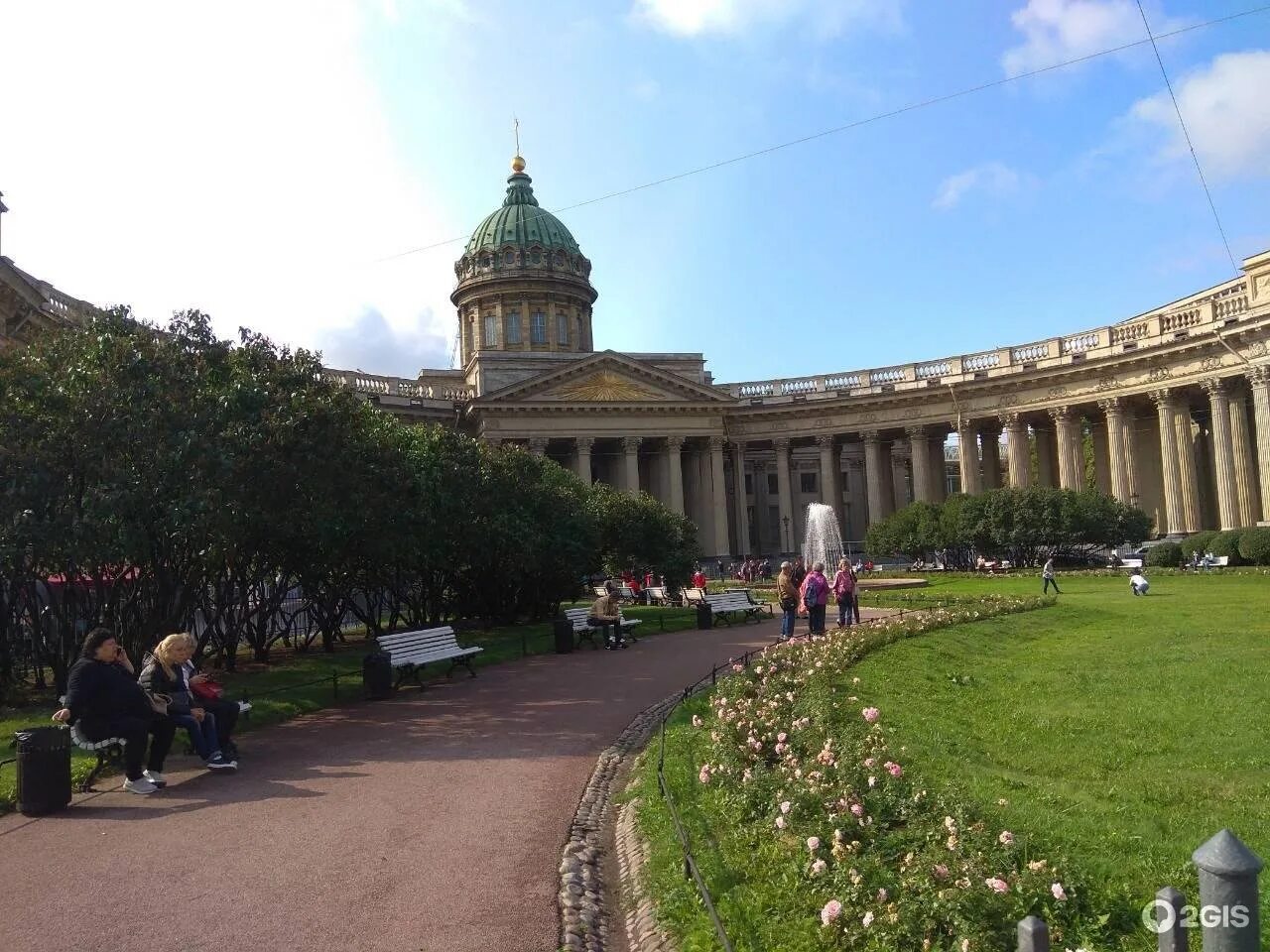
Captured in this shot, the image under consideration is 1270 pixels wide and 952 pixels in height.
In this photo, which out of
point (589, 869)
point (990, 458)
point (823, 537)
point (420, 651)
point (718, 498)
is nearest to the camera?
point (589, 869)

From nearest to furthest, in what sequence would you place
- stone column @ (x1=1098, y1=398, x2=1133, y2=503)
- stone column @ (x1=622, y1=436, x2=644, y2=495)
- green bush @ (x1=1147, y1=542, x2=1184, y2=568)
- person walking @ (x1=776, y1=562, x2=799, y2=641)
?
person walking @ (x1=776, y1=562, x2=799, y2=641) → green bush @ (x1=1147, y1=542, x2=1184, y2=568) → stone column @ (x1=1098, y1=398, x2=1133, y2=503) → stone column @ (x1=622, y1=436, x2=644, y2=495)

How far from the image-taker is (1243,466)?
143ft

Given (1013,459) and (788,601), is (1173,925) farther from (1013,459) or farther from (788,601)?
(1013,459)

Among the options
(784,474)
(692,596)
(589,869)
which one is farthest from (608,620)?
(784,474)

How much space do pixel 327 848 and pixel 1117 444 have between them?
4893 centimetres

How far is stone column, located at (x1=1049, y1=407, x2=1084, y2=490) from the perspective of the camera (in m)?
50.2

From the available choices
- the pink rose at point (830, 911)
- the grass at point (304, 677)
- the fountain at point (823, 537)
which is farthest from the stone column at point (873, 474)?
the pink rose at point (830, 911)

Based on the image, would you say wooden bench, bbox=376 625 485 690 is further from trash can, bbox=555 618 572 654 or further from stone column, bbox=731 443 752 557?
stone column, bbox=731 443 752 557

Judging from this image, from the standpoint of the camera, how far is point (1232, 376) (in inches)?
1693

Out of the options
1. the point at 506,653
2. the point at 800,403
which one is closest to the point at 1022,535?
the point at 800,403

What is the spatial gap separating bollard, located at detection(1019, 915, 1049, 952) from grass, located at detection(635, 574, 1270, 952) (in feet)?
6.74

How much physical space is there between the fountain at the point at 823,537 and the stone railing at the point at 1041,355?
9200mm

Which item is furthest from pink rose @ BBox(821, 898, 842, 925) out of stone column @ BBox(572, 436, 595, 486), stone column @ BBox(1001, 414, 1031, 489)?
stone column @ BBox(572, 436, 595, 486)

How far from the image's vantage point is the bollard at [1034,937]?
3.41 metres
